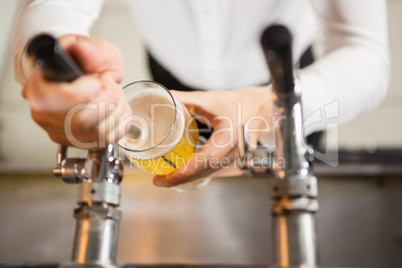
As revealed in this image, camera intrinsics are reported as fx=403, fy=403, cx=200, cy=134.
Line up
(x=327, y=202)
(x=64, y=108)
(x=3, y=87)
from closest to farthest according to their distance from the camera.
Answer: (x=64, y=108), (x=327, y=202), (x=3, y=87)

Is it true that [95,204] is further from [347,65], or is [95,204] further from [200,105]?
[347,65]

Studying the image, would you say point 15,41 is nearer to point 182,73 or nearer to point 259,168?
point 259,168

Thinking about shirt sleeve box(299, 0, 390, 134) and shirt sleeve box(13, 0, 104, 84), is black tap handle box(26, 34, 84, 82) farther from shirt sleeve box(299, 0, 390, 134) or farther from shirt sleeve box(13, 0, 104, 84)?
shirt sleeve box(299, 0, 390, 134)

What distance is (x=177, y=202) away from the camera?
109cm

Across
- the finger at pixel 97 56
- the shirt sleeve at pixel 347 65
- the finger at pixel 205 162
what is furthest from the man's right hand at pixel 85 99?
the shirt sleeve at pixel 347 65

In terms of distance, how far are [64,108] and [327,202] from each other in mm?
883

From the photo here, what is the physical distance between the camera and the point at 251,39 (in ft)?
3.64

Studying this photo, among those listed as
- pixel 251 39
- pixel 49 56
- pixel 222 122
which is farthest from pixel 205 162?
pixel 251 39

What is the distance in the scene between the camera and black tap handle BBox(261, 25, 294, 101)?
296 millimetres

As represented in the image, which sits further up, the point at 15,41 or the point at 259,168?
the point at 15,41

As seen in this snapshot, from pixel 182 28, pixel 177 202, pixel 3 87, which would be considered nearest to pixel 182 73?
pixel 182 28

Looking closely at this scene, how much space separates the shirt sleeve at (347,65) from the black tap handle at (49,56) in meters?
0.40

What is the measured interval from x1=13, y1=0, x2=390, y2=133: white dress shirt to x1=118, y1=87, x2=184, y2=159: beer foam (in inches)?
5.4

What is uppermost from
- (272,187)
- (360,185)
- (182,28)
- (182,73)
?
(182,28)
